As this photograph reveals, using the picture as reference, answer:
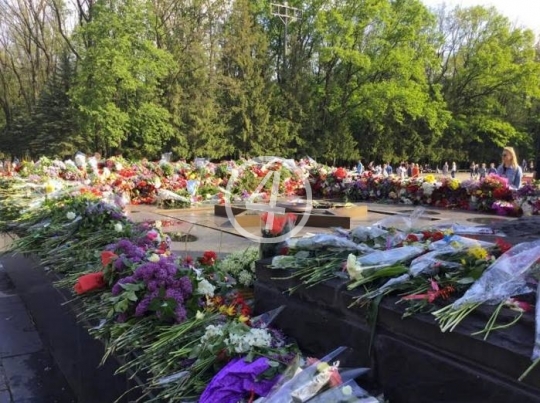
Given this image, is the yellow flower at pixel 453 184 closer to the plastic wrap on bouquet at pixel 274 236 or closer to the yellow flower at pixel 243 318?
the plastic wrap on bouquet at pixel 274 236

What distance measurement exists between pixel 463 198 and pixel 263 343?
9.83 meters

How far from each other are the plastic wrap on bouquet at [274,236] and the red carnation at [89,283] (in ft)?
3.68

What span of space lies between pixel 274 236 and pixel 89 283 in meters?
1.30

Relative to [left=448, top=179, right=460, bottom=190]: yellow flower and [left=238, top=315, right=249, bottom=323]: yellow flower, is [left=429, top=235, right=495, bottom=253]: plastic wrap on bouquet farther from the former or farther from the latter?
[left=448, top=179, right=460, bottom=190]: yellow flower

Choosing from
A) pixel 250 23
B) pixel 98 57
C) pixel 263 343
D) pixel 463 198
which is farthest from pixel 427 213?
pixel 250 23

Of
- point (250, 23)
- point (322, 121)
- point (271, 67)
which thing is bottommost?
point (322, 121)

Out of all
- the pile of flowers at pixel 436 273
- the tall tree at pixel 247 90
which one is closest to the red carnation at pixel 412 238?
the pile of flowers at pixel 436 273

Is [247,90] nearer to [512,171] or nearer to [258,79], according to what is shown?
[258,79]

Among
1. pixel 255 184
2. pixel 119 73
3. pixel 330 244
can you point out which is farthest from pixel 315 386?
pixel 119 73

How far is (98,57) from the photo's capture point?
25094mm

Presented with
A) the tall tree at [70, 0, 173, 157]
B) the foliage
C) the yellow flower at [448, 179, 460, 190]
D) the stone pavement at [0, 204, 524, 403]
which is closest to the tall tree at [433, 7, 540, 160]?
the foliage

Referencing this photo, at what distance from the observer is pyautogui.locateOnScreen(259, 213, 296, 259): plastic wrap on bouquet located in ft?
11.4

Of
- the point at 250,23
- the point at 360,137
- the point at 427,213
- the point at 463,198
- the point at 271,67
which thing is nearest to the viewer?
the point at 427,213

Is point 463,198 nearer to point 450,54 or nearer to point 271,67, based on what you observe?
point 271,67
